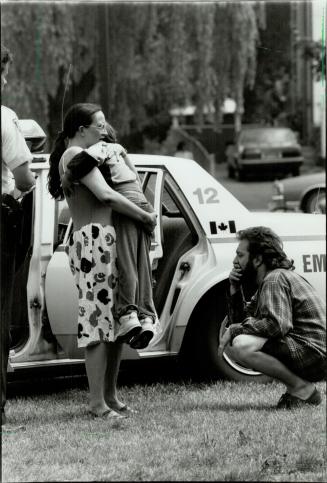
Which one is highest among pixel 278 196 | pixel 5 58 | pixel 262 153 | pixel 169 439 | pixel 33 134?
pixel 5 58

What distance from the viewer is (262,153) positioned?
156 inches

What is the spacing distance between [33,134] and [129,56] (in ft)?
4.39

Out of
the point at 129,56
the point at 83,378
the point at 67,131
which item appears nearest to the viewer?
the point at 67,131

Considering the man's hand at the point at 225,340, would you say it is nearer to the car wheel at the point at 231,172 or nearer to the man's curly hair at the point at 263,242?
the man's curly hair at the point at 263,242

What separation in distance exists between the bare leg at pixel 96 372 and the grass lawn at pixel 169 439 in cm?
8

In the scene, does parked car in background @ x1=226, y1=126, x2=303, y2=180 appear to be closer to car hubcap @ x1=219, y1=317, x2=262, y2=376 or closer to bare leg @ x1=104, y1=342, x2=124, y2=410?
bare leg @ x1=104, y1=342, x2=124, y2=410

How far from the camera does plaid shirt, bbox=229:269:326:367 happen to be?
4.14 metres

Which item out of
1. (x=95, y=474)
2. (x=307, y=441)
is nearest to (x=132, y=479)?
(x=95, y=474)

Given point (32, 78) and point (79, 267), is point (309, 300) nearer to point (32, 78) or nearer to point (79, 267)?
point (79, 267)

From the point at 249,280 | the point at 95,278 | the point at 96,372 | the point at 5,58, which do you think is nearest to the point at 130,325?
the point at 95,278

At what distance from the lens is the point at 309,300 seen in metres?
4.24

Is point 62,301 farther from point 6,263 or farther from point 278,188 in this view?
point 278,188

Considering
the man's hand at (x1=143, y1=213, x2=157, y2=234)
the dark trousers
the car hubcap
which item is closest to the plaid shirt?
the car hubcap

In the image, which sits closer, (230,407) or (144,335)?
(144,335)
